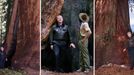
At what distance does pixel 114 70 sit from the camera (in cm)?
527

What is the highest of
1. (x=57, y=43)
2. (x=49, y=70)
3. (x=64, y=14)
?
(x=64, y=14)

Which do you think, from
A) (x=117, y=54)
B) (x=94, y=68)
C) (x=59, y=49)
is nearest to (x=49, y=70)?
(x=59, y=49)

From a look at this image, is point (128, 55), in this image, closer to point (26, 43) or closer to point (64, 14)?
point (64, 14)

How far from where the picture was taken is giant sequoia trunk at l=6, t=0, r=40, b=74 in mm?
5074

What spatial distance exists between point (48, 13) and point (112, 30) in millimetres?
950

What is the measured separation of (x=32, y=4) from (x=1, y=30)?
0.56 m

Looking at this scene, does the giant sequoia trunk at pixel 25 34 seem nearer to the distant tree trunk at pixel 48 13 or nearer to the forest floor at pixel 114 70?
the distant tree trunk at pixel 48 13

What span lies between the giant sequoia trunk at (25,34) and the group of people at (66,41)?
24 cm

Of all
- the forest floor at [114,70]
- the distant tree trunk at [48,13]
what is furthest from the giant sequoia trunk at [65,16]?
the forest floor at [114,70]

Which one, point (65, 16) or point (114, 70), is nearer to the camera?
point (65, 16)

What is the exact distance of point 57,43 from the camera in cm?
516

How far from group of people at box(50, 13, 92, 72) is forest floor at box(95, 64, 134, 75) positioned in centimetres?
20

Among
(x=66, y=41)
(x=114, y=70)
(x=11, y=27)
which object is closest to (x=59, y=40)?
(x=66, y=41)

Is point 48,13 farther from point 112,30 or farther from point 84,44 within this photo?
point 112,30
